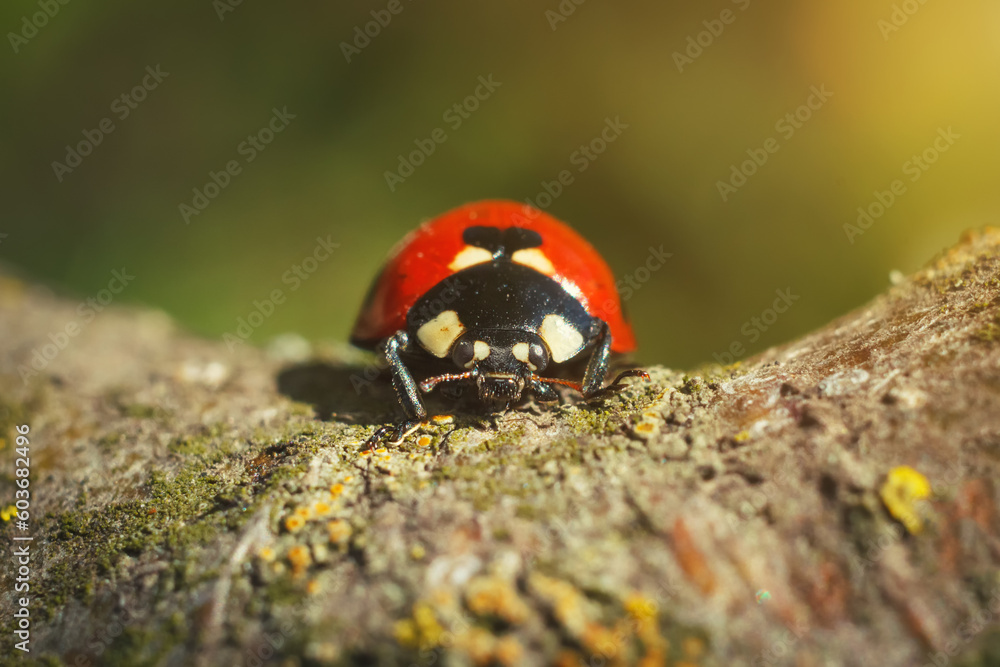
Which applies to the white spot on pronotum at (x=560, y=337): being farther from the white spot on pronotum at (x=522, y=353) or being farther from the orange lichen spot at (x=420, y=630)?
the orange lichen spot at (x=420, y=630)

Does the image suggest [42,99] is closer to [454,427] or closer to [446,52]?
[446,52]

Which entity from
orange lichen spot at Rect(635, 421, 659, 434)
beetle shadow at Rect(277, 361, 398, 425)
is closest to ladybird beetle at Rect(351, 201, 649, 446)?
beetle shadow at Rect(277, 361, 398, 425)

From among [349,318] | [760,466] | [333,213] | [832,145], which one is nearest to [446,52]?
[333,213]

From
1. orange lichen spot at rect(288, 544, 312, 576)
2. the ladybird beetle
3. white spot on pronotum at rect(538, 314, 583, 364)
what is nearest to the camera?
orange lichen spot at rect(288, 544, 312, 576)

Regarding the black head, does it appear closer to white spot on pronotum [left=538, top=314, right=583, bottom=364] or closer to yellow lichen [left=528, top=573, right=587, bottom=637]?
white spot on pronotum [left=538, top=314, right=583, bottom=364]

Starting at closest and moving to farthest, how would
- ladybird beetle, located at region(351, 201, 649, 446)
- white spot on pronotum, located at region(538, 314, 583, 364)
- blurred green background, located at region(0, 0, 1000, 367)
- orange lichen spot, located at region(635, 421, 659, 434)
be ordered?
orange lichen spot, located at region(635, 421, 659, 434) < ladybird beetle, located at region(351, 201, 649, 446) < white spot on pronotum, located at region(538, 314, 583, 364) < blurred green background, located at region(0, 0, 1000, 367)
